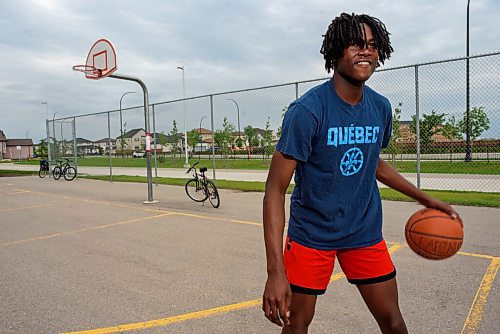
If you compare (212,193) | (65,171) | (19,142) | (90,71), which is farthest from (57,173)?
(19,142)

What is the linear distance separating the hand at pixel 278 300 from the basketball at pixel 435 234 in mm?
1249

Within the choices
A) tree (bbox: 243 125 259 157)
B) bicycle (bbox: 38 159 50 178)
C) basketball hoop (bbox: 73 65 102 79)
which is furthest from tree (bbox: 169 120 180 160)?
basketball hoop (bbox: 73 65 102 79)

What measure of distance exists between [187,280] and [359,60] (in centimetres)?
362

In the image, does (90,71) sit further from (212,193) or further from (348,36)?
(348,36)

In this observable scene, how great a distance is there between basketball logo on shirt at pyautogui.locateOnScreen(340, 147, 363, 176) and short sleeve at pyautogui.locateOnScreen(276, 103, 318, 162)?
0.26m

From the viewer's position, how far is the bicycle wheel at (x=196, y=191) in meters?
11.1

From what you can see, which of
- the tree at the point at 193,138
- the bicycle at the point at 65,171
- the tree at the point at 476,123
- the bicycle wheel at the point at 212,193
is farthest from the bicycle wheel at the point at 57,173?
the tree at the point at 193,138

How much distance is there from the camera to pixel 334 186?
227 centimetres

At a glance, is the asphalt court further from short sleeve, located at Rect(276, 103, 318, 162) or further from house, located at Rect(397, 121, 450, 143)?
house, located at Rect(397, 121, 450, 143)

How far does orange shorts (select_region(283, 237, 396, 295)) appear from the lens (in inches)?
89.0

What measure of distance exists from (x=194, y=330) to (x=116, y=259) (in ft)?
9.08

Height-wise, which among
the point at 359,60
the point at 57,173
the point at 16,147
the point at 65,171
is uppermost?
the point at 16,147

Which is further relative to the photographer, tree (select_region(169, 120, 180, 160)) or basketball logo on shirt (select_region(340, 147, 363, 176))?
tree (select_region(169, 120, 180, 160))

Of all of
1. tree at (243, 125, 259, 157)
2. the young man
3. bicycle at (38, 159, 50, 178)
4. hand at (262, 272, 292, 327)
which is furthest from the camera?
tree at (243, 125, 259, 157)
